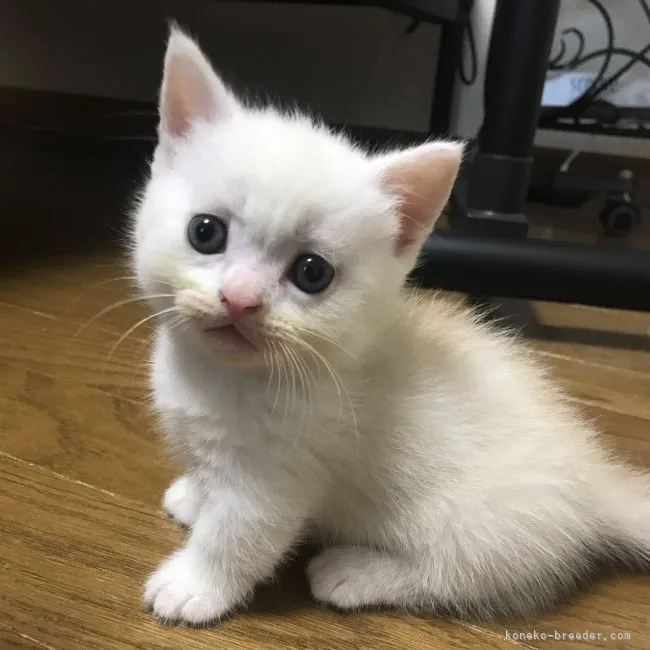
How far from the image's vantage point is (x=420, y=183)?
768 mm

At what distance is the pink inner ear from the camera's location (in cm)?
74

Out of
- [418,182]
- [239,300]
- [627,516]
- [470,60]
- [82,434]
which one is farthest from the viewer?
[470,60]

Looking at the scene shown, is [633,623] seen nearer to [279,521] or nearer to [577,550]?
[577,550]

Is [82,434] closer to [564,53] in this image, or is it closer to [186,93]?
[186,93]

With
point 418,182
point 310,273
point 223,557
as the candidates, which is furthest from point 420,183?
point 223,557

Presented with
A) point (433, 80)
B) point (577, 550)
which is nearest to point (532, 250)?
point (577, 550)

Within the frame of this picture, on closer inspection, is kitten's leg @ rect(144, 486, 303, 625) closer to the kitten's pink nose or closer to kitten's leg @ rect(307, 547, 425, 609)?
kitten's leg @ rect(307, 547, 425, 609)

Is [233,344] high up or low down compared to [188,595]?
up

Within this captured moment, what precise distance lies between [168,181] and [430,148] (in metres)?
0.27

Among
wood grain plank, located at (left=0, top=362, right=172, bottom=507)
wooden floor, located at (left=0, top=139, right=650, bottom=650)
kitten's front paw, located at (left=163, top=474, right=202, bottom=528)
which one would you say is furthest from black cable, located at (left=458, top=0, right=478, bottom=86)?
kitten's front paw, located at (left=163, top=474, right=202, bottom=528)

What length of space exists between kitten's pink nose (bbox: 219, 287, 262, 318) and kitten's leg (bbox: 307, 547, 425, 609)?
340 mm

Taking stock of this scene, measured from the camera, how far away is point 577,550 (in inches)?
33.8

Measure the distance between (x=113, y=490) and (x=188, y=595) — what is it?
0.22 meters

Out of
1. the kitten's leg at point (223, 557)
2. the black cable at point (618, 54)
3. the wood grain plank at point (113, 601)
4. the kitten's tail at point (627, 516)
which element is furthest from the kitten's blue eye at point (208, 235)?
the black cable at point (618, 54)
